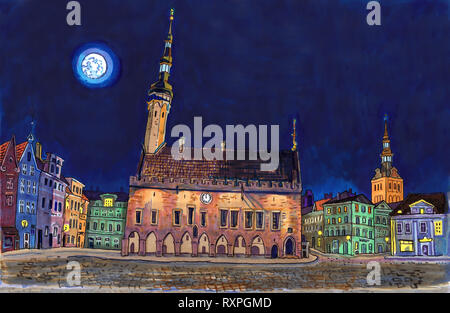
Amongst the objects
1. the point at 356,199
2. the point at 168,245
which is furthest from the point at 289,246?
the point at 168,245

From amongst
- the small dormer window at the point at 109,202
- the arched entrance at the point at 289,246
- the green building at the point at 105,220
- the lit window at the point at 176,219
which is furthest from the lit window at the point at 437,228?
the small dormer window at the point at 109,202

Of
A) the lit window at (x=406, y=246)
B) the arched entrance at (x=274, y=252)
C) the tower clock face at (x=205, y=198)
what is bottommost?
the arched entrance at (x=274, y=252)

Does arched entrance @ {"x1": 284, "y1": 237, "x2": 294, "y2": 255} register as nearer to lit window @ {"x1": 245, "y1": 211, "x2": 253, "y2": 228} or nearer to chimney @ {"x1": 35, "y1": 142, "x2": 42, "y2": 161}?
lit window @ {"x1": 245, "y1": 211, "x2": 253, "y2": 228}

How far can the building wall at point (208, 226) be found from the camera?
55.5 ft

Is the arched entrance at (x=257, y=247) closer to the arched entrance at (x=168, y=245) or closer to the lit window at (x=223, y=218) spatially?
the lit window at (x=223, y=218)

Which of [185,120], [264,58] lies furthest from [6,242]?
[264,58]

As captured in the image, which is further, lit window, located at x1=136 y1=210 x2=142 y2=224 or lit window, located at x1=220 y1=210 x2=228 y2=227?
lit window, located at x1=220 y1=210 x2=228 y2=227

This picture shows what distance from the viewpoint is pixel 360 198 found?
17.3 metres

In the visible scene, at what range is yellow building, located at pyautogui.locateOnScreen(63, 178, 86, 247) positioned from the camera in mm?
16719

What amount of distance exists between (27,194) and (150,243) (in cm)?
425

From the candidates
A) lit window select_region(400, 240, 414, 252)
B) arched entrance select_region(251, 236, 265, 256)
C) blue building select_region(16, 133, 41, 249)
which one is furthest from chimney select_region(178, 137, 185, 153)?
lit window select_region(400, 240, 414, 252)

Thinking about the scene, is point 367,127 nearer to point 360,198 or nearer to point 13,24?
point 360,198

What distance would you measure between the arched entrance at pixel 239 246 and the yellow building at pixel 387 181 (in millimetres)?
4667
